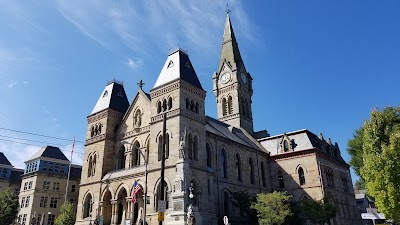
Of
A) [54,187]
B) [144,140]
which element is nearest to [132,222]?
[144,140]

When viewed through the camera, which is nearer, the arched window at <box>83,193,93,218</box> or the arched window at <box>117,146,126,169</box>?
the arched window at <box>83,193,93,218</box>

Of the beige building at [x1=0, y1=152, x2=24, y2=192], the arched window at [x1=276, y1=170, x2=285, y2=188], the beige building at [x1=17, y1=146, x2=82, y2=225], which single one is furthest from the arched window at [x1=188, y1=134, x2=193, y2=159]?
the beige building at [x1=0, y1=152, x2=24, y2=192]

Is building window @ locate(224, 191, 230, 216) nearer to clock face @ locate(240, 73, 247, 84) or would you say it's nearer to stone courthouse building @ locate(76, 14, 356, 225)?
stone courthouse building @ locate(76, 14, 356, 225)

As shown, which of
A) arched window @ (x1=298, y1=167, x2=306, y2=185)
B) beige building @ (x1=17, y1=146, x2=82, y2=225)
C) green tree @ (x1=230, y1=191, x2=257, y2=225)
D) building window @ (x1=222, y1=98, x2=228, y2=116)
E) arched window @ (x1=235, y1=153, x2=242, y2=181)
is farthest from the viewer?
building window @ (x1=222, y1=98, x2=228, y2=116)

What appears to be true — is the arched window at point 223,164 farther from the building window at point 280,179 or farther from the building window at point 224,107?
the building window at point 224,107

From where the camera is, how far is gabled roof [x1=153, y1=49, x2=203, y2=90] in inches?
1443

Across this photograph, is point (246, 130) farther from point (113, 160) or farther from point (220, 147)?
point (113, 160)

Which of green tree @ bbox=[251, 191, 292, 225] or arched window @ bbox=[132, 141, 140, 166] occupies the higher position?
arched window @ bbox=[132, 141, 140, 166]

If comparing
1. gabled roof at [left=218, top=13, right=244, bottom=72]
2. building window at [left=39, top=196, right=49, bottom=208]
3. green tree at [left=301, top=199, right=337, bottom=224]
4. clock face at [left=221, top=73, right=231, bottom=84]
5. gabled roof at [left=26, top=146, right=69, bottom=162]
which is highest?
gabled roof at [left=218, top=13, right=244, bottom=72]

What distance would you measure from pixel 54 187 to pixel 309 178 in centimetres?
4146

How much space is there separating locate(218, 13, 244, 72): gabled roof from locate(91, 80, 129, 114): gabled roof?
969 inches

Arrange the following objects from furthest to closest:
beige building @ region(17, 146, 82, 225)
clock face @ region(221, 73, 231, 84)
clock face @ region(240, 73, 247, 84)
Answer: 1. clock face @ region(240, 73, 247, 84)
2. clock face @ region(221, 73, 231, 84)
3. beige building @ region(17, 146, 82, 225)

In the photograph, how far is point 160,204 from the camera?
2020 cm

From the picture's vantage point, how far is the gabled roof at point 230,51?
6359 centimetres
